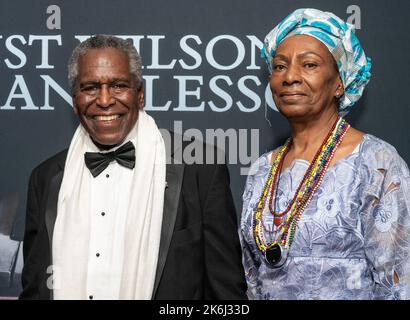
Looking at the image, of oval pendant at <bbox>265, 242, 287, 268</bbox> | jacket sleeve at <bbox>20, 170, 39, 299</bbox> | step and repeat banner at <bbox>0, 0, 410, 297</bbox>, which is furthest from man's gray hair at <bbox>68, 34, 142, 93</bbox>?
oval pendant at <bbox>265, 242, 287, 268</bbox>

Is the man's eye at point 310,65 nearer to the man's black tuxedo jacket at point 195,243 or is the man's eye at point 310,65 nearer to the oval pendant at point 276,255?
the man's black tuxedo jacket at point 195,243

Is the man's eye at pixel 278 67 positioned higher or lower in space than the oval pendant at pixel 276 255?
higher

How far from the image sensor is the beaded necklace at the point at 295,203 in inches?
90.3

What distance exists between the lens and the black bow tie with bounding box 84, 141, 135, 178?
245 centimetres

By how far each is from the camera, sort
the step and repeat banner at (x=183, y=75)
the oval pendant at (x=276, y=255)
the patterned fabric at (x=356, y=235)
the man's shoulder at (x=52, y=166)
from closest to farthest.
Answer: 1. the patterned fabric at (x=356, y=235)
2. the oval pendant at (x=276, y=255)
3. the man's shoulder at (x=52, y=166)
4. the step and repeat banner at (x=183, y=75)

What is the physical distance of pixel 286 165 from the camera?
8.12 feet

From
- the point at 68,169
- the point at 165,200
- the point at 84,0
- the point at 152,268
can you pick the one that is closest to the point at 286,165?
the point at 165,200

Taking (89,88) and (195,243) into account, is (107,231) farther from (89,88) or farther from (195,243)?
(89,88)

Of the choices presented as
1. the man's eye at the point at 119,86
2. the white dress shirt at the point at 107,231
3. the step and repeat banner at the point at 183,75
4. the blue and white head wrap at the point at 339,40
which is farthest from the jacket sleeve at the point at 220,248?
the step and repeat banner at the point at 183,75

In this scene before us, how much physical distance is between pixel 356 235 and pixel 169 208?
626mm

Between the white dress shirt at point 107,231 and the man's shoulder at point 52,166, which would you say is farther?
the man's shoulder at point 52,166

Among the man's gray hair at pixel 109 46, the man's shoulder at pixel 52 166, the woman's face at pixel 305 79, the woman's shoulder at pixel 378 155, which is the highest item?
the man's gray hair at pixel 109 46

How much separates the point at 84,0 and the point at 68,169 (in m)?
0.92

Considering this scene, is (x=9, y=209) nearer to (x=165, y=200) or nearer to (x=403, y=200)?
(x=165, y=200)
